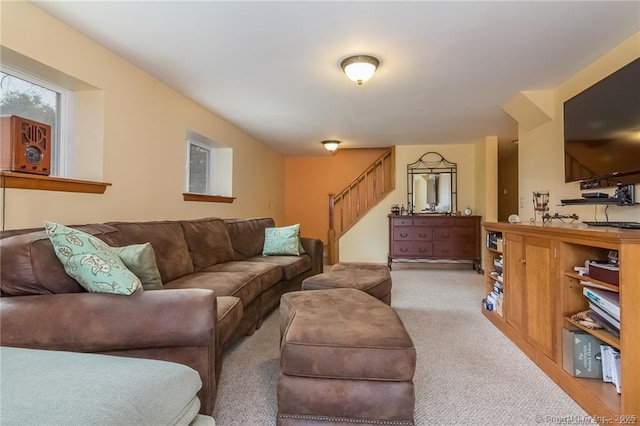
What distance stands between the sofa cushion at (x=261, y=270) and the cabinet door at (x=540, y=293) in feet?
6.20

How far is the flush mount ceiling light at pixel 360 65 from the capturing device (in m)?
2.43

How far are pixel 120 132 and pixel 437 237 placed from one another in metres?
4.59

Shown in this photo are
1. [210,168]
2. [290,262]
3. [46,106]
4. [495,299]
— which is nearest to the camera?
[46,106]

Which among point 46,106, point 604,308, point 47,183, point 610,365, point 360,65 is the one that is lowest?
point 610,365

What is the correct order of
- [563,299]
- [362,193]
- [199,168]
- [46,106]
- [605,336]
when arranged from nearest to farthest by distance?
[605,336], [563,299], [46,106], [199,168], [362,193]

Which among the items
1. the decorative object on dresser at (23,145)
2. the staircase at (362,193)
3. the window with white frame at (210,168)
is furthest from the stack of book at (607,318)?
the staircase at (362,193)

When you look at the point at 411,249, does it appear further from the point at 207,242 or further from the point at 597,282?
the point at 597,282

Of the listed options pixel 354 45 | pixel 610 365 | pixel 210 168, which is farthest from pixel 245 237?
pixel 610 365

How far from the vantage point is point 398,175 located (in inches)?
230

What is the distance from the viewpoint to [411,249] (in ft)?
17.8

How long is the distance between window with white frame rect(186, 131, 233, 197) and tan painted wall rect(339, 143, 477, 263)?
240 cm

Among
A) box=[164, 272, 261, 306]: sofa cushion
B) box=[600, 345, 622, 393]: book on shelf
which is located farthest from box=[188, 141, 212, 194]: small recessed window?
box=[600, 345, 622, 393]: book on shelf

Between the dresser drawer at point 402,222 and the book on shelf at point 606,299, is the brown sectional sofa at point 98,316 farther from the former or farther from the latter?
the dresser drawer at point 402,222

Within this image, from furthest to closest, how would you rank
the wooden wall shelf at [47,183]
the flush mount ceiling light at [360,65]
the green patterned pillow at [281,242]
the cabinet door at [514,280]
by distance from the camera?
the green patterned pillow at [281,242], the flush mount ceiling light at [360,65], the cabinet door at [514,280], the wooden wall shelf at [47,183]
